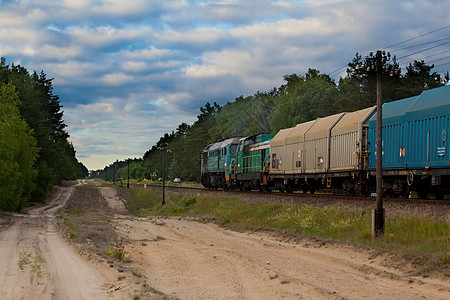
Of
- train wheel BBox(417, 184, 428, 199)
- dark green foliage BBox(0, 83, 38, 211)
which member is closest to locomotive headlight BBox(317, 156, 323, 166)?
train wheel BBox(417, 184, 428, 199)

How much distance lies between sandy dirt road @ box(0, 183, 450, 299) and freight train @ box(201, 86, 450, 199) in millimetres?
6099

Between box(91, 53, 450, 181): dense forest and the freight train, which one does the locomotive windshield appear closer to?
the freight train

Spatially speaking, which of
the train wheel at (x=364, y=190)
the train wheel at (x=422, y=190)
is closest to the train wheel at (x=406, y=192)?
the train wheel at (x=422, y=190)

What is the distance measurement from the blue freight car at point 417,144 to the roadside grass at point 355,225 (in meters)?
2.82

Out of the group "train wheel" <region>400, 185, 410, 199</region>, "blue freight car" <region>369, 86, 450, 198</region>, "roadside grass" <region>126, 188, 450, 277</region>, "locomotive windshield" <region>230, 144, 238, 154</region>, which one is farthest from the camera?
"locomotive windshield" <region>230, 144, 238, 154</region>

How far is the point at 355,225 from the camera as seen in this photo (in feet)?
60.6

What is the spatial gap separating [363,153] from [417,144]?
12.1 ft

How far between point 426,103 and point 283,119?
51.6m

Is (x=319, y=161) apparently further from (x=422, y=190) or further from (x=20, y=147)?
(x=20, y=147)

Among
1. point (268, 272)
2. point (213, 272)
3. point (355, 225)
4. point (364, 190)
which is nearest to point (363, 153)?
point (364, 190)

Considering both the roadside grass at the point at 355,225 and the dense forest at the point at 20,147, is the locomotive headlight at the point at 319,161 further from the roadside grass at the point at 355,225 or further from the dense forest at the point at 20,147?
the dense forest at the point at 20,147

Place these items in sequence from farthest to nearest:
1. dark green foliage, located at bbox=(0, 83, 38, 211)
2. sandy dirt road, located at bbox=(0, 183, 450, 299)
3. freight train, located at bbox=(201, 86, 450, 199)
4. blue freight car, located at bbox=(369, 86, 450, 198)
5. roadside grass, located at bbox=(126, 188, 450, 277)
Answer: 1. dark green foliage, located at bbox=(0, 83, 38, 211)
2. freight train, located at bbox=(201, 86, 450, 199)
3. blue freight car, located at bbox=(369, 86, 450, 198)
4. roadside grass, located at bbox=(126, 188, 450, 277)
5. sandy dirt road, located at bbox=(0, 183, 450, 299)

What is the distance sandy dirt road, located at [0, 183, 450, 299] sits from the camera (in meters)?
11.5

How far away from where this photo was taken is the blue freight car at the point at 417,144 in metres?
19.1
